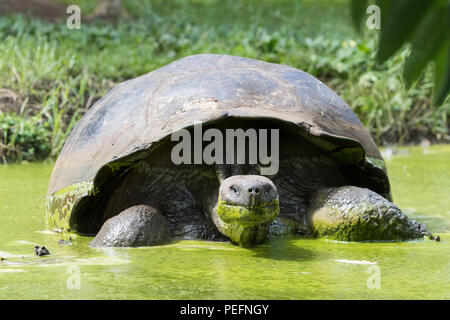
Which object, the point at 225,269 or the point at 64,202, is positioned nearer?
the point at 225,269

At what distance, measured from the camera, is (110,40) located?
10258mm

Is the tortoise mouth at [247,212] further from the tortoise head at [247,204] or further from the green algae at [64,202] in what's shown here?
the green algae at [64,202]

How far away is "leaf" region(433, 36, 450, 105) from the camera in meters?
0.49

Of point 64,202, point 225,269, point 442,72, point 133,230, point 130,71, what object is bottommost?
point 225,269

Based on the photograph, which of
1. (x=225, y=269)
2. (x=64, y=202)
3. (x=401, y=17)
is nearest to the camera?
(x=401, y=17)

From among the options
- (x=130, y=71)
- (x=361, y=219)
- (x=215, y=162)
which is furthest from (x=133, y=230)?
(x=130, y=71)

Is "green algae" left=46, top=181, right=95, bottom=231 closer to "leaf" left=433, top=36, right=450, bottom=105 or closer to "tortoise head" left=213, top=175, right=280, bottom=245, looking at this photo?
"tortoise head" left=213, top=175, right=280, bottom=245

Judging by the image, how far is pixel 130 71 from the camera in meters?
7.68

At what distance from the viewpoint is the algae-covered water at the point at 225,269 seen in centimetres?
214

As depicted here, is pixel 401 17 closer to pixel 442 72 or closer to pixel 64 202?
pixel 442 72

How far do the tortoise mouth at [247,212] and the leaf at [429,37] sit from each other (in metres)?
2.21

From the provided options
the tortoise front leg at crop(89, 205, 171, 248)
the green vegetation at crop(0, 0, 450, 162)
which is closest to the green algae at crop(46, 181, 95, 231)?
the tortoise front leg at crop(89, 205, 171, 248)

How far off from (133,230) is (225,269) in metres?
0.64
